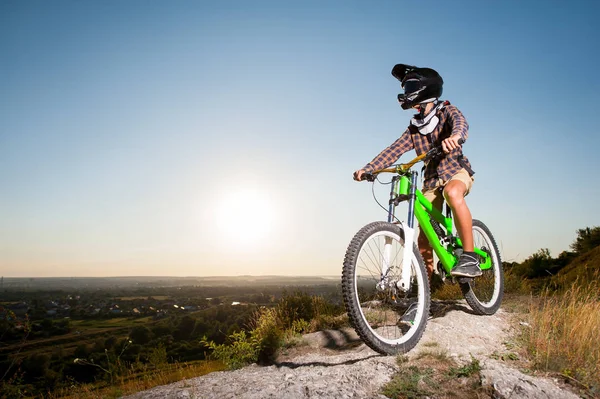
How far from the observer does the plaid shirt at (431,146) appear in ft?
14.3

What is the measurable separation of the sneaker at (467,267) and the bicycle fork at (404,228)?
862mm

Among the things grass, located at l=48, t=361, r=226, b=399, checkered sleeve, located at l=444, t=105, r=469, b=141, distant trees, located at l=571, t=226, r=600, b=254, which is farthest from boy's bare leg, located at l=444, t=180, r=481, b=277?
distant trees, located at l=571, t=226, r=600, b=254

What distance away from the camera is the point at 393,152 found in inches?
179

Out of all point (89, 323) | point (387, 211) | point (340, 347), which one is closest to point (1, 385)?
point (340, 347)

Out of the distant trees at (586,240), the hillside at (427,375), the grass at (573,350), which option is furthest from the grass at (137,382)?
the distant trees at (586,240)

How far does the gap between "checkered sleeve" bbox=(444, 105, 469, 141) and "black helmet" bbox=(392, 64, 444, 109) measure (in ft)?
0.89

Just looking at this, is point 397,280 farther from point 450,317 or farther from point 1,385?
point 1,385

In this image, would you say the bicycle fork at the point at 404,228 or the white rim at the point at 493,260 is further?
the white rim at the point at 493,260

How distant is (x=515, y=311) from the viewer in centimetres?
570

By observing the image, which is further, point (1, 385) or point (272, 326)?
point (272, 326)

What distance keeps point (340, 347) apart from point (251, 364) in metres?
1.35

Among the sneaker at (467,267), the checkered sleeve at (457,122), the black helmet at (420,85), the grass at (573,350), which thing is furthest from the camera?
the black helmet at (420,85)

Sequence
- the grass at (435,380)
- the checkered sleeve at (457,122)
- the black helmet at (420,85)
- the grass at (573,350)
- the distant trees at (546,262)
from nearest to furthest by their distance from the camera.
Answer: the grass at (435,380) < the grass at (573,350) < the checkered sleeve at (457,122) < the black helmet at (420,85) < the distant trees at (546,262)

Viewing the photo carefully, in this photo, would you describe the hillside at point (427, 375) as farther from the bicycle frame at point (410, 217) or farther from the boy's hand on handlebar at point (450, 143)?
the boy's hand on handlebar at point (450, 143)
